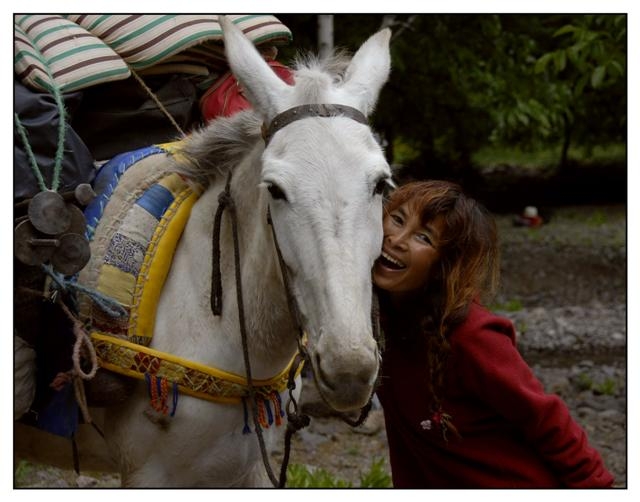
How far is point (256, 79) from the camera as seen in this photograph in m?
2.20

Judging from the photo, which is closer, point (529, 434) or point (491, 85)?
point (529, 434)

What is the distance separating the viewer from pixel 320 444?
18.1ft

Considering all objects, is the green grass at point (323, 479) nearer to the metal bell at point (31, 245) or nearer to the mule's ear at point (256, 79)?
the metal bell at point (31, 245)

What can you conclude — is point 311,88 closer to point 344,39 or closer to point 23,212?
point 23,212

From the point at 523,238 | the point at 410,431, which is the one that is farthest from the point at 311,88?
the point at 523,238

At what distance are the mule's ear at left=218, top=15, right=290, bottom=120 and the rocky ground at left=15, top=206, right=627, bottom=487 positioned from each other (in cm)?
193

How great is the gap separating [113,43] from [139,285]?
113cm

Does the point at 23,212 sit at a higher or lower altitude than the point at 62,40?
lower

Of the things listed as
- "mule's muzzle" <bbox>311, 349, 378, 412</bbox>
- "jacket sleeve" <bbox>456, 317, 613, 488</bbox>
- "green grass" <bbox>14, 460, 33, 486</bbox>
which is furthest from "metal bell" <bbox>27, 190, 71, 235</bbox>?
"green grass" <bbox>14, 460, 33, 486</bbox>

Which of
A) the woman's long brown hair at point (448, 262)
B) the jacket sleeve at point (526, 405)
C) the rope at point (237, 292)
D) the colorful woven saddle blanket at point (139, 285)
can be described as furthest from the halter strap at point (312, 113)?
the jacket sleeve at point (526, 405)

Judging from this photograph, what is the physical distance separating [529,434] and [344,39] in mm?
6229

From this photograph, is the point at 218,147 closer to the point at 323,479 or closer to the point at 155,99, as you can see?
the point at 155,99

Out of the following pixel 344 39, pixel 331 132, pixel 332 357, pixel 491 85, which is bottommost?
pixel 491 85

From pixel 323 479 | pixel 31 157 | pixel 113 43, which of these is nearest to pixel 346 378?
pixel 31 157
